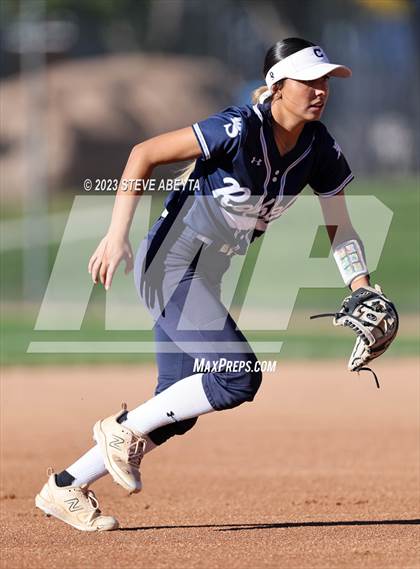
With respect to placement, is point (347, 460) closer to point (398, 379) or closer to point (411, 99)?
point (398, 379)

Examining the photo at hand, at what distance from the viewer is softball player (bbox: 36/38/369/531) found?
5.00 meters

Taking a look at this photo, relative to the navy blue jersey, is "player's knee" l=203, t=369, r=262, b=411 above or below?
below

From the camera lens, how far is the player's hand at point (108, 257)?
4.78 metres

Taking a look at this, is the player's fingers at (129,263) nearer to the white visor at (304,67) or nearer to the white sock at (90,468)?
the white sock at (90,468)

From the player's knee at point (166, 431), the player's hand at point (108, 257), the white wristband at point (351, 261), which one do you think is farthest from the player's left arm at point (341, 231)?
the player's hand at point (108, 257)

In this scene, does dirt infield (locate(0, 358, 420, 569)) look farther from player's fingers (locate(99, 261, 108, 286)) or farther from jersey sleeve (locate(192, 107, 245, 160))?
jersey sleeve (locate(192, 107, 245, 160))

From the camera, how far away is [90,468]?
17.6 feet

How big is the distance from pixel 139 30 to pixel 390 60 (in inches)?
472

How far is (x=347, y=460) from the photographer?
26.3 feet

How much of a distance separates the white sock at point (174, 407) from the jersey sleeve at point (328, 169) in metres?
1.13

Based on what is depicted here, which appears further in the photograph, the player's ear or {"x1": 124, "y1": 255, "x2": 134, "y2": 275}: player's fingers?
the player's ear

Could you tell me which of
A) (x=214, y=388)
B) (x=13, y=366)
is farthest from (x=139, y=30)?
(x=214, y=388)

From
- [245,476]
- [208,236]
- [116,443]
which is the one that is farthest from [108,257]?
[245,476]

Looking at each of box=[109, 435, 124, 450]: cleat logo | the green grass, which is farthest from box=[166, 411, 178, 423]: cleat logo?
the green grass
